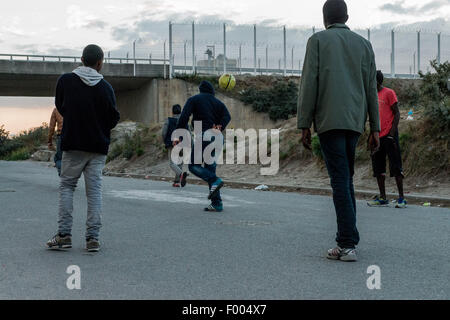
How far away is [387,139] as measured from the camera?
10.4 meters

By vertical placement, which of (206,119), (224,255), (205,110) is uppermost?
(205,110)

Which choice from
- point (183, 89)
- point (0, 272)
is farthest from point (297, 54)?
point (0, 272)

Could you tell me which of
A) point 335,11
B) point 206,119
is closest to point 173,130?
point 206,119

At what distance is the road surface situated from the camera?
443 cm

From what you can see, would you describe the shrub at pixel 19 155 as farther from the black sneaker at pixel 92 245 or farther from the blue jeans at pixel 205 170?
the black sneaker at pixel 92 245

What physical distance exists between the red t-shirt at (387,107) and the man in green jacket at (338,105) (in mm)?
4667

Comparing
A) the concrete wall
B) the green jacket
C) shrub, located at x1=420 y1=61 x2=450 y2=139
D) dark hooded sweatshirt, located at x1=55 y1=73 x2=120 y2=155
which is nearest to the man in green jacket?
the green jacket

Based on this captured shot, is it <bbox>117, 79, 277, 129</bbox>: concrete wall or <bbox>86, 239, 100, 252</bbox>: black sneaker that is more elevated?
<bbox>117, 79, 277, 129</bbox>: concrete wall

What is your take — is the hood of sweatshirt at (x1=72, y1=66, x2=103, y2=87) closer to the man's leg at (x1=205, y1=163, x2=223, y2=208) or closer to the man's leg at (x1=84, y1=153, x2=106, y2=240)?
the man's leg at (x1=84, y1=153, x2=106, y2=240)

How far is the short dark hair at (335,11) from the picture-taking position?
5629mm

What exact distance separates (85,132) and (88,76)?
53cm

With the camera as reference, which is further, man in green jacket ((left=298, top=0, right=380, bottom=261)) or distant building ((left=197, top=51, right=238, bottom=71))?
distant building ((left=197, top=51, right=238, bottom=71))

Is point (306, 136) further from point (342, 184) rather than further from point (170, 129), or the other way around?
point (170, 129)

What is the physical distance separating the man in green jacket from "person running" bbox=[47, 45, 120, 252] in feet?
6.21
